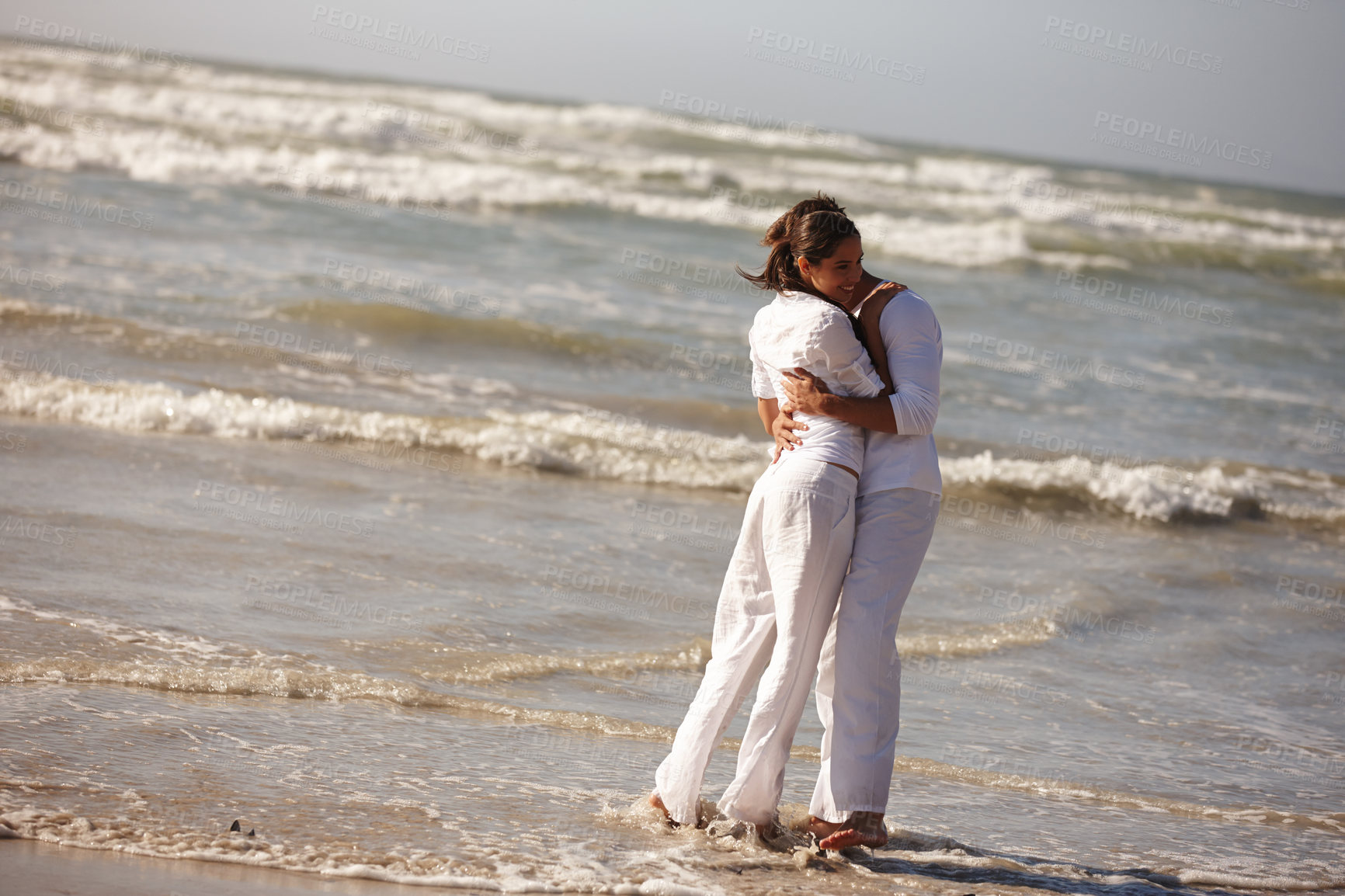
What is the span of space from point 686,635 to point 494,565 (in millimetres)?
1246

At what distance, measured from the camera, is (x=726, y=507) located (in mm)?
8336

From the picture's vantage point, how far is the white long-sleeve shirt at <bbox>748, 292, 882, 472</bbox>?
3434 millimetres

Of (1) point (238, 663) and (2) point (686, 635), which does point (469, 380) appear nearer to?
(2) point (686, 635)

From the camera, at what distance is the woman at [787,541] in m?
3.46

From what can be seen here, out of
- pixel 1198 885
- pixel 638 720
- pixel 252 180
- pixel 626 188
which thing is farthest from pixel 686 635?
pixel 626 188
